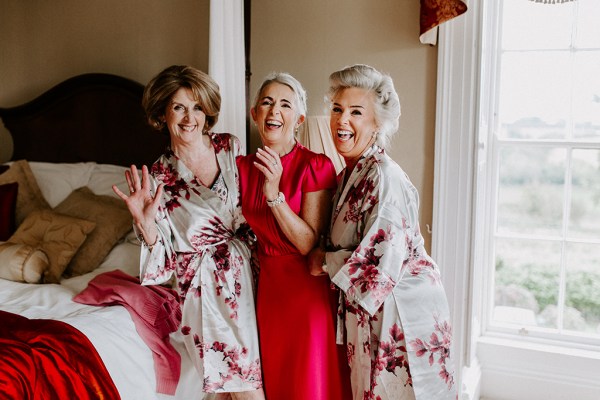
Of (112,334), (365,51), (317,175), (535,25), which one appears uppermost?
(535,25)

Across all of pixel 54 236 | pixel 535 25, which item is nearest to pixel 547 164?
pixel 535 25

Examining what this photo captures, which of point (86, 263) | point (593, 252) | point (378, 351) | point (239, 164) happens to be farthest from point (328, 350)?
point (593, 252)

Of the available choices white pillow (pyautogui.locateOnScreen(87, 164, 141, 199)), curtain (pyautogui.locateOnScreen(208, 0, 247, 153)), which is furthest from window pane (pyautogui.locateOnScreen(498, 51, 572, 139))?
white pillow (pyautogui.locateOnScreen(87, 164, 141, 199))

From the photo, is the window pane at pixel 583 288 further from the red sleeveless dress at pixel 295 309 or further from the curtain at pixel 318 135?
the red sleeveless dress at pixel 295 309

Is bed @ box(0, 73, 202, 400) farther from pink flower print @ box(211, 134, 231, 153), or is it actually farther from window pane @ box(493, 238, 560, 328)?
window pane @ box(493, 238, 560, 328)

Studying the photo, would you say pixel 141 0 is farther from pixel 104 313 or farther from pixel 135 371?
pixel 135 371

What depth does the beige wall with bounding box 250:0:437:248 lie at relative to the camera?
2.36 m

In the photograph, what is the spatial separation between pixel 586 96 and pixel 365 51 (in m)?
1.04

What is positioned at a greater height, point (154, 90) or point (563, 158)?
point (154, 90)

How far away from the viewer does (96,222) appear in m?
2.58

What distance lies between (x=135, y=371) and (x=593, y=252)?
2.10m

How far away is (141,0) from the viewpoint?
9.93 ft

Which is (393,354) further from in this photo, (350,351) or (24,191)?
(24,191)

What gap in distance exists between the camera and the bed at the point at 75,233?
5.90 feet
